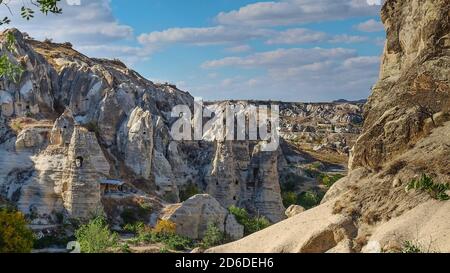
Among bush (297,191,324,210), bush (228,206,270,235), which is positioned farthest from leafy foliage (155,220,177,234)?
bush (297,191,324,210)

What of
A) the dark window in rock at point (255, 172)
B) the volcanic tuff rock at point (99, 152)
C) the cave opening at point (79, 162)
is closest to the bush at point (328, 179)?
the volcanic tuff rock at point (99, 152)

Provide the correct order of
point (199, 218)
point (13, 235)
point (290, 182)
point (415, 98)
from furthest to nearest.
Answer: point (290, 182)
point (199, 218)
point (13, 235)
point (415, 98)

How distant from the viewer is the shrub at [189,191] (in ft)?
148

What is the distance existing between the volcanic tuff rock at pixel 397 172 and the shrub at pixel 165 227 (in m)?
18.1

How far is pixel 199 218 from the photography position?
3550cm

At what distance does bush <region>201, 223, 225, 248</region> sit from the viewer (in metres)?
33.3

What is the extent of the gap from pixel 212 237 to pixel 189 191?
40.6 feet

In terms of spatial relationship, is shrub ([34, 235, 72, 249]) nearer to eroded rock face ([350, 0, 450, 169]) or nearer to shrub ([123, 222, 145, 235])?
shrub ([123, 222, 145, 235])

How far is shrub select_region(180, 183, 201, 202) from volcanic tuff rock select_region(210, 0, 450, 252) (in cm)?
2908

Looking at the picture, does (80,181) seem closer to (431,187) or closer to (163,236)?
(163,236)

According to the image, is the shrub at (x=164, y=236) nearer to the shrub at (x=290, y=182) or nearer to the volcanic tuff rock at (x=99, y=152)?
the volcanic tuff rock at (x=99, y=152)

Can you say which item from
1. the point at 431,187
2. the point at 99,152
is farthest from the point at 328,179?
the point at 431,187

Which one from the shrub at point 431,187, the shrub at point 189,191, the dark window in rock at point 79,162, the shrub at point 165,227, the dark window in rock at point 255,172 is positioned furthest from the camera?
the dark window in rock at point 255,172

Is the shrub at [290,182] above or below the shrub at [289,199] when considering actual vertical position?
above
